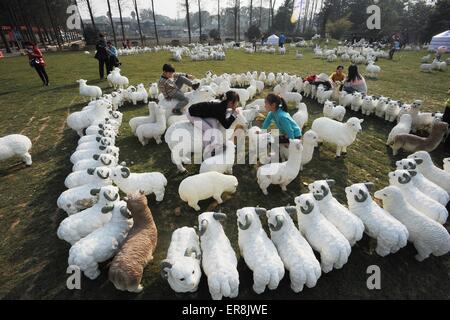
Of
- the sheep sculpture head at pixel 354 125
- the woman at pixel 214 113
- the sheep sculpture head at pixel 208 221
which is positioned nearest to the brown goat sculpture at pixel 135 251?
the sheep sculpture head at pixel 208 221

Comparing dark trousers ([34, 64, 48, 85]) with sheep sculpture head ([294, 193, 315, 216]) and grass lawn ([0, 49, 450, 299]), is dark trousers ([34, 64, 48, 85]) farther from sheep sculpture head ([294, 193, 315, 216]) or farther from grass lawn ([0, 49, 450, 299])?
sheep sculpture head ([294, 193, 315, 216])

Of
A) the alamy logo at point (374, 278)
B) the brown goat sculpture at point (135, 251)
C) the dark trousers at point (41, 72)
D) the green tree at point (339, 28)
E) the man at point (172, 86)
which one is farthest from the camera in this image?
the green tree at point (339, 28)

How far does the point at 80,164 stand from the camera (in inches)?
A: 222

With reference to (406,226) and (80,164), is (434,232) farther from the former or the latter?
(80,164)

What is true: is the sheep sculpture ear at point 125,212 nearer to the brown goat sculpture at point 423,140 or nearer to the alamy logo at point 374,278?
the alamy logo at point 374,278

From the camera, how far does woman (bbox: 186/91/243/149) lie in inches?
242

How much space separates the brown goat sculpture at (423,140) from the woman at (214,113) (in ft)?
14.0

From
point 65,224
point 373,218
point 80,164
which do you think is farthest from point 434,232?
point 80,164

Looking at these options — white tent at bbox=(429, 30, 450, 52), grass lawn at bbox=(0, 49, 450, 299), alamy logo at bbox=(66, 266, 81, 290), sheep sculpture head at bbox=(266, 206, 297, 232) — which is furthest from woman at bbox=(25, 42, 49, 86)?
white tent at bbox=(429, 30, 450, 52)

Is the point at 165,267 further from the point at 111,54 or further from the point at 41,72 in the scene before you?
the point at 41,72

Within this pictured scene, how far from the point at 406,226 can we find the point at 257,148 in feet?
11.0

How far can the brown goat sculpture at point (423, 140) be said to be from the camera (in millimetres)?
6574

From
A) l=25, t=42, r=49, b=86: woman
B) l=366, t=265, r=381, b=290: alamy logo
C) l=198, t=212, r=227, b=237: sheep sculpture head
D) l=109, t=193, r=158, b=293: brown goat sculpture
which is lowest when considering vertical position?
l=366, t=265, r=381, b=290: alamy logo

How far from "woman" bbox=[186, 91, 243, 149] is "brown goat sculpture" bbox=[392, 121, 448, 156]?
426cm
